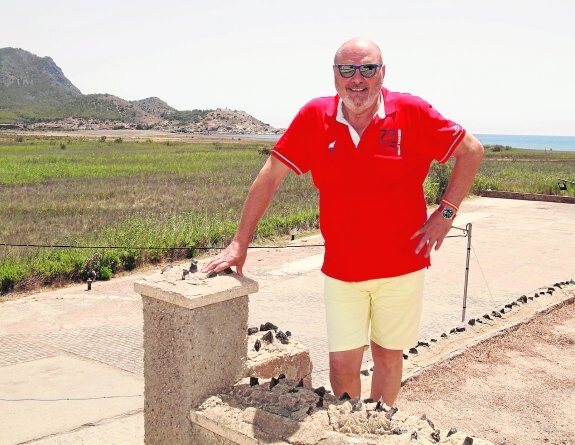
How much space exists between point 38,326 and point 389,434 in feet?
21.2

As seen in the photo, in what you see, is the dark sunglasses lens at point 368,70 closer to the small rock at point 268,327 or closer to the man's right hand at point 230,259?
the man's right hand at point 230,259

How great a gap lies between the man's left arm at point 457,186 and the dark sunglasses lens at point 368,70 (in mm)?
544

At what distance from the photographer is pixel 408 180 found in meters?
3.30

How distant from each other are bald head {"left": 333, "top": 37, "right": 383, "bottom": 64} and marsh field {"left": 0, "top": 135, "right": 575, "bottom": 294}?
27.6ft

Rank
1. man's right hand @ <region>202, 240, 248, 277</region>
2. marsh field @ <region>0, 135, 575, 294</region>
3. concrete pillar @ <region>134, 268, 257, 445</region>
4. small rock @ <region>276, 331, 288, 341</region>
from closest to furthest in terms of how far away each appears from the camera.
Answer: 1. concrete pillar @ <region>134, 268, 257, 445</region>
2. man's right hand @ <region>202, 240, 248, 277</region>
3. small rock @ <region>276, 331, 288, 341</region>
4. marsh field @ <region>0, 135, 575, 294</region>

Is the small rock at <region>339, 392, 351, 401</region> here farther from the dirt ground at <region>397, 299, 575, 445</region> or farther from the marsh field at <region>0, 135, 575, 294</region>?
the marsh field at <region>0, 135, 575, 294</region>

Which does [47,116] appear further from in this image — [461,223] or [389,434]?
[389,434]

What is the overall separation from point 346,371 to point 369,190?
3.09ft

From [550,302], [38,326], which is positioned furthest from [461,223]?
[38,326]

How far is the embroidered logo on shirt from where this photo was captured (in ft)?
10.6

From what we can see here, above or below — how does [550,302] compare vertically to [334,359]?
below

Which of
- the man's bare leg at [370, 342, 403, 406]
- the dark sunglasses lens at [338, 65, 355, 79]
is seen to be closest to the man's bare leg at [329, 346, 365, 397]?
the man's bare leg at [370, 342, 403, 406]

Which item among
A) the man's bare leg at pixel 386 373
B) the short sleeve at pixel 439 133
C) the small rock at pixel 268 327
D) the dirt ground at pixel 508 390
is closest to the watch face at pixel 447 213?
the short sleeve at pixel 439 133

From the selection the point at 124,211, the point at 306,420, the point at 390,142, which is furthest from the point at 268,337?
the point at 124,211
